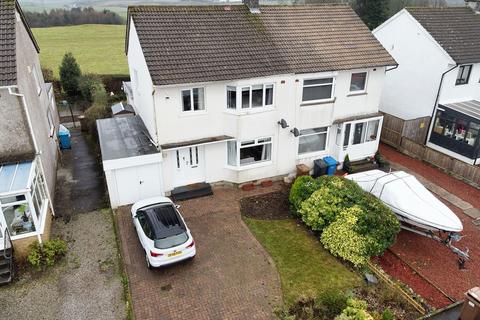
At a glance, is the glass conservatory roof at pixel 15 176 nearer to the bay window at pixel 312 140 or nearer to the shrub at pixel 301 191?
the shrub at pixel 301 191

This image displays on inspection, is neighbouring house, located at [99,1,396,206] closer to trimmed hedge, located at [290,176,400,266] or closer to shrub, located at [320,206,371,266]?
trimmed hedge, located at [290,176,400,266]

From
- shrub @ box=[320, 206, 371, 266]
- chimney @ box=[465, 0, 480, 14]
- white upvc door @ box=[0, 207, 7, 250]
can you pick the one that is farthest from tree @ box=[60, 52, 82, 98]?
chimney @ box=[465, 0, 480, 14]

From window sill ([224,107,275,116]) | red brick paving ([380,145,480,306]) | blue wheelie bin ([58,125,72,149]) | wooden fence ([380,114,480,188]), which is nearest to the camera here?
red brick paving ([380,145,480,306])

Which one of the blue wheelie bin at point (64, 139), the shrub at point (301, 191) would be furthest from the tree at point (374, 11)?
the blue wheelie bin at point (64, 139)

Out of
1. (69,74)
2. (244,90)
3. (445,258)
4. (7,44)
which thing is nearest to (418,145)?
(445,258)

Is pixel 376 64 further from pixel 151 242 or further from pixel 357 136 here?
pixel 151 242

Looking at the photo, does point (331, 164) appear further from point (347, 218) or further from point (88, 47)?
point (88, 47)
